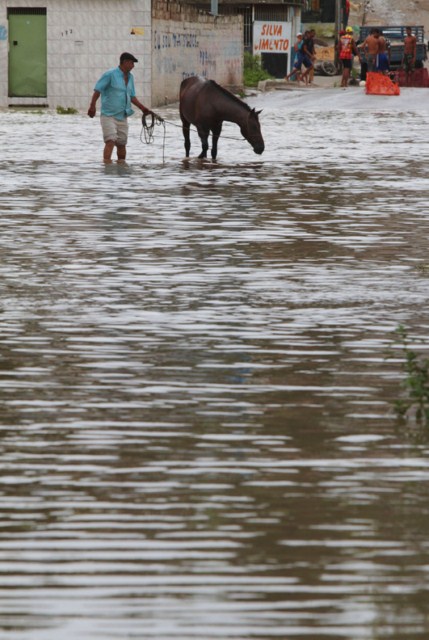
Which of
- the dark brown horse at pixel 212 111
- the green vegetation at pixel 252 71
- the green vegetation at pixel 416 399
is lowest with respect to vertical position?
the green vegetation at pixel 252 71

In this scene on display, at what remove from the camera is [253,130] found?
24.7 metres

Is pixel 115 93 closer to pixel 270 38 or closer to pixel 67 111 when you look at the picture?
pixel 67 111

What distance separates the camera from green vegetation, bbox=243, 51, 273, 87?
5445 cm

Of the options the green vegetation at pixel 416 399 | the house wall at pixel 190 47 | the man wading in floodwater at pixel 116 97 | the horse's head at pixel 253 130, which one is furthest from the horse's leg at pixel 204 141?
the house wall at pixel 190 47

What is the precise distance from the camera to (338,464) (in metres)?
6.72

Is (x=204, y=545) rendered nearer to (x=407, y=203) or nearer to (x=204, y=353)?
(x=204, y=353)

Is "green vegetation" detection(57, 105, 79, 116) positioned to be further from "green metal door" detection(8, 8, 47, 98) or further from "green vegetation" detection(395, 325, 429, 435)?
"green vegetation" detection(395, 325, 429, 435)

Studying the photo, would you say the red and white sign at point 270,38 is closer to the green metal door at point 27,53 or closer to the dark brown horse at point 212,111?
the green metal door at point 27,53

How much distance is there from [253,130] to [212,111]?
0.71 meters

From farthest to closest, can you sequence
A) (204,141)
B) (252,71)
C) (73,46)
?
(252,71) < (73,46) < (204,141)

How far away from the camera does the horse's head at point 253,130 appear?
24.6 m

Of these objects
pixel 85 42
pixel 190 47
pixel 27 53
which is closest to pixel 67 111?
pixel 85 42

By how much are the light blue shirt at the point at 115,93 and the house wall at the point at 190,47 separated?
1939 cm

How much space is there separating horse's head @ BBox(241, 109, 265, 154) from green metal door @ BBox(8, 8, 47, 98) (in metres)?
19.0
